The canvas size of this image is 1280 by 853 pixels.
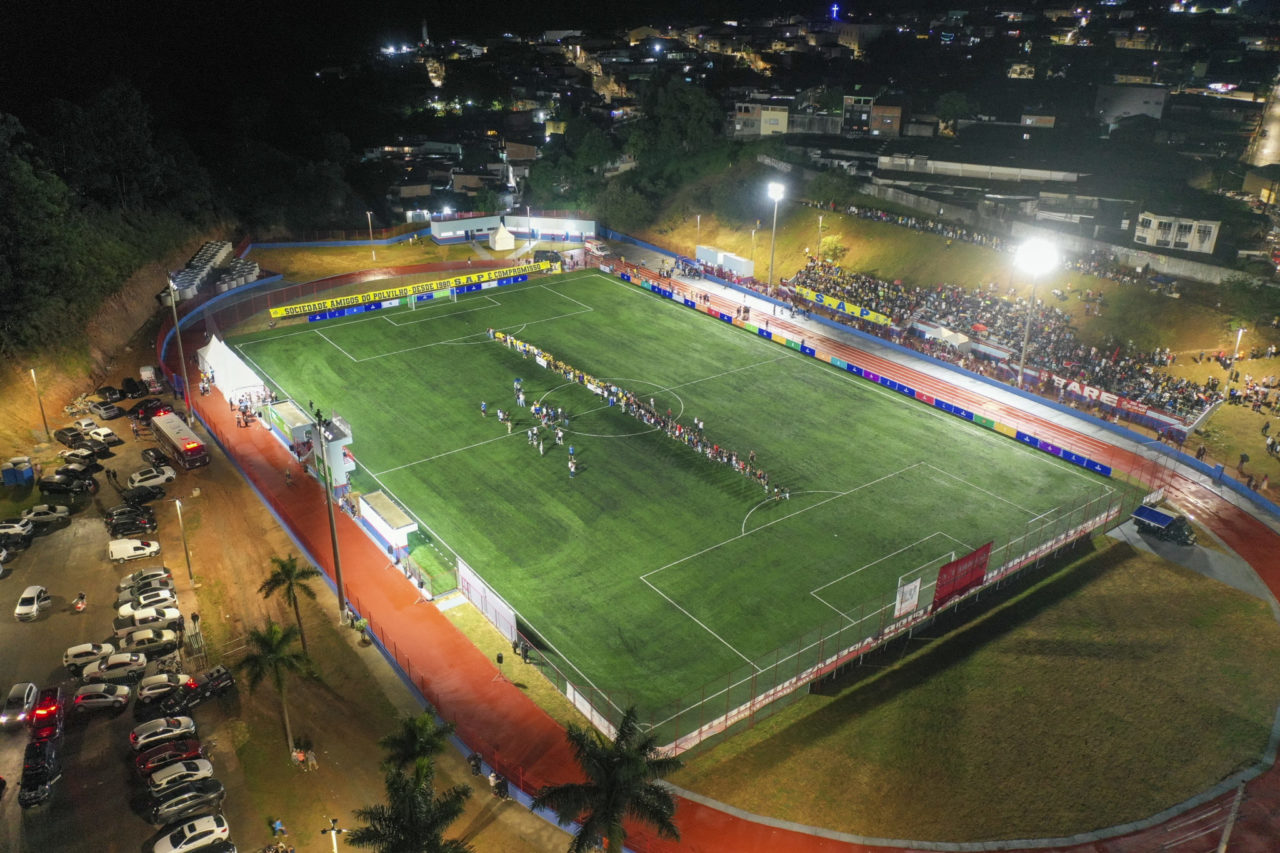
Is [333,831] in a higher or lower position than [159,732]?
lower

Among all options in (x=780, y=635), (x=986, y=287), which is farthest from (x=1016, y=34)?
(x=780, y=635)

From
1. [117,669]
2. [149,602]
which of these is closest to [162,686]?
[117,669]

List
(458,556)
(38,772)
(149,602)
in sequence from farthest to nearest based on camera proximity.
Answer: (458,556)
(149,602)
(38,772)

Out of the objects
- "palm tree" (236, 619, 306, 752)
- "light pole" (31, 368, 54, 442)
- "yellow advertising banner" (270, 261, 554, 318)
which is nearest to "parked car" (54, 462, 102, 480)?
"light pole" (31, 368, 54, 442)

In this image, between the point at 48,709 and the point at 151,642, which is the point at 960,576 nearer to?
the point at 151,642

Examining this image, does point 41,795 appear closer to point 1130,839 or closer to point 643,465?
point 643,465

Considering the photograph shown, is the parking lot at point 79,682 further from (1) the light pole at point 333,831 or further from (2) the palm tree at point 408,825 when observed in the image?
(2) the palm tree at point 408,825

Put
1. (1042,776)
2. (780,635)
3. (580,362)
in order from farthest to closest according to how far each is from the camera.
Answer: (580,362), (780,635), (1042,776)
